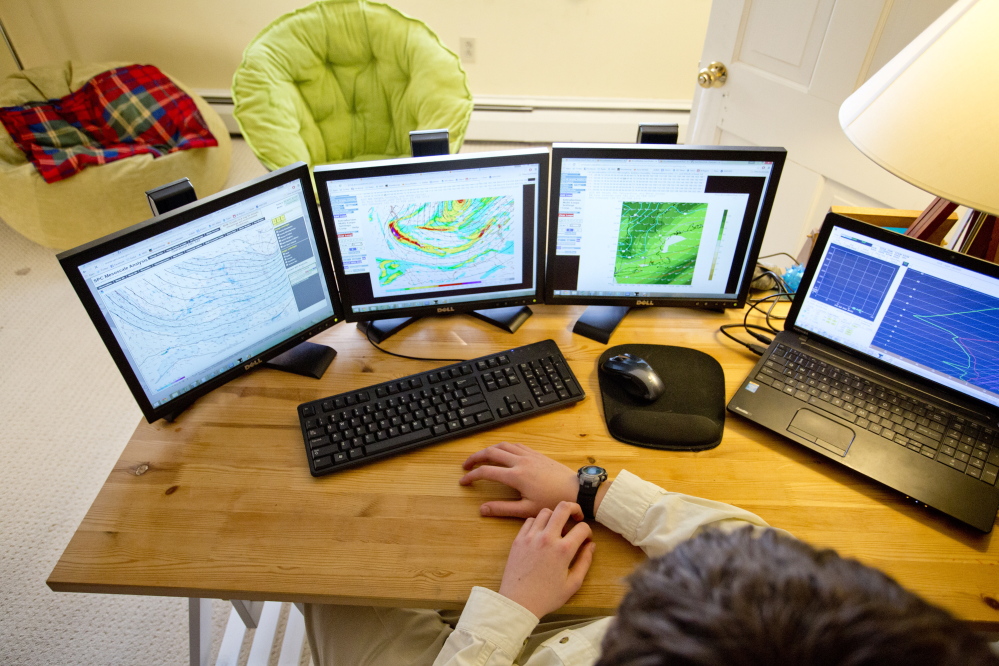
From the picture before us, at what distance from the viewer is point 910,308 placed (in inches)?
41.3

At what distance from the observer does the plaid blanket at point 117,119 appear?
279 cm

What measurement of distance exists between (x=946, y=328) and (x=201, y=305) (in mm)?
1247

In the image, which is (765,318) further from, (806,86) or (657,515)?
(806,86)

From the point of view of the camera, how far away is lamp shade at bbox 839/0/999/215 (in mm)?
833

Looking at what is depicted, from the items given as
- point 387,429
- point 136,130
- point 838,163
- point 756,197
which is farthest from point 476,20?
point 387,429

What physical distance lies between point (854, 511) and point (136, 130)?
3.30 m

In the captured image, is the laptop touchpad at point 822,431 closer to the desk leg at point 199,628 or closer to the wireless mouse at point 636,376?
the wireless mouse at point 636,376

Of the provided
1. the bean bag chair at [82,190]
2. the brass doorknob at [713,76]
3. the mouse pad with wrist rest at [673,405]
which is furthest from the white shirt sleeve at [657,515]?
the bean bag chair at [82,190]

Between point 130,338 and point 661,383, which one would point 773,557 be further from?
point 130,338

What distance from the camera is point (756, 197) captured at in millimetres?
1172

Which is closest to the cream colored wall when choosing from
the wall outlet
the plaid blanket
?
the wall outlet

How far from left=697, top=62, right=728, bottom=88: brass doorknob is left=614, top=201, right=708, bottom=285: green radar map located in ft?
3.86

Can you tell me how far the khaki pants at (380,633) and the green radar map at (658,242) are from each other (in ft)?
2.22

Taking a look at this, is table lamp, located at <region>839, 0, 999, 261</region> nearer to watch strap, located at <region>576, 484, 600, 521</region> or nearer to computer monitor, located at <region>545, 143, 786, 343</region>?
computer monitor, located at <region>545, 143, 786, 343</region>
